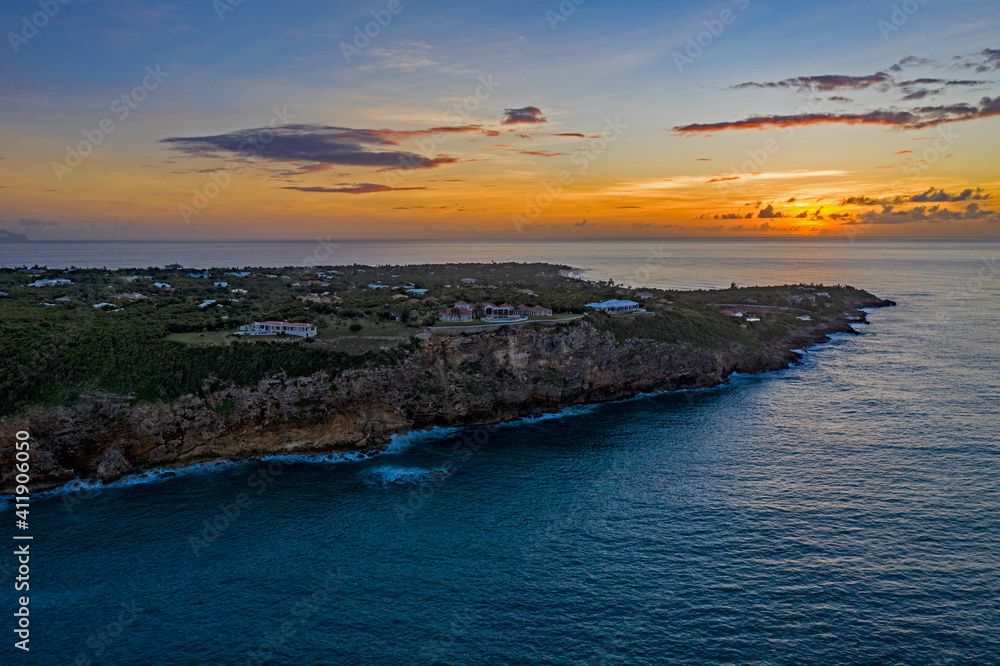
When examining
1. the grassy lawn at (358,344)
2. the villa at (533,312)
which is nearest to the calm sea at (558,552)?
the grassy lawn at (358,344)

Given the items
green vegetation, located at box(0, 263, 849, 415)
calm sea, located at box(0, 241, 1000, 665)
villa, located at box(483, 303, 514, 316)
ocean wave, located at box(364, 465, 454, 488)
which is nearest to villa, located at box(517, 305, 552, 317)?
villa, located at box(483, 303, 514, 316)

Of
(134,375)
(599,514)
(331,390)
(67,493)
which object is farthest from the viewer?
(331,390)

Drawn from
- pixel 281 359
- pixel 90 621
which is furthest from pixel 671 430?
pixel 90 621

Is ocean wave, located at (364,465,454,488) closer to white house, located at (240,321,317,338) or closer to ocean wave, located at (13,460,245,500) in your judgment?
ocean wave, located at (13,460,245,500)

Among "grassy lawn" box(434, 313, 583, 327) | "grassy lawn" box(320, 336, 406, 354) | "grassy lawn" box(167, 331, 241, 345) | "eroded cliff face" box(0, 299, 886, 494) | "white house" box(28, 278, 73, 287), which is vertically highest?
"white house" box(28, 278, 73, 287)

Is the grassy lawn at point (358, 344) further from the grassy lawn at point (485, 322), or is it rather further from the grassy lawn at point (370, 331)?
the grassy lawn at point (485, 322)

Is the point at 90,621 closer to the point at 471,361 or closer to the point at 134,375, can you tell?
the point at 134,375

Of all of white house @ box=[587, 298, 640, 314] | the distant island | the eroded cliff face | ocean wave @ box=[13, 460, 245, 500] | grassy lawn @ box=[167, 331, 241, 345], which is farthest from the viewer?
white house @ box=[587, 298, 640, 314]
